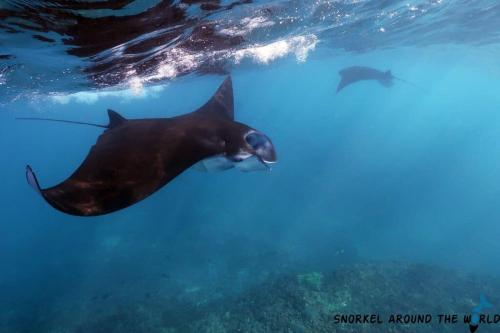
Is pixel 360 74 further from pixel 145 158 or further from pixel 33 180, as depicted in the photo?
pixel 33 180

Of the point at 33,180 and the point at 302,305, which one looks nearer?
the point at 33,180

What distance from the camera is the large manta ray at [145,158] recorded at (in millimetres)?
3064

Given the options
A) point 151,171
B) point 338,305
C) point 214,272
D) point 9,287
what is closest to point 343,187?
point 214,272

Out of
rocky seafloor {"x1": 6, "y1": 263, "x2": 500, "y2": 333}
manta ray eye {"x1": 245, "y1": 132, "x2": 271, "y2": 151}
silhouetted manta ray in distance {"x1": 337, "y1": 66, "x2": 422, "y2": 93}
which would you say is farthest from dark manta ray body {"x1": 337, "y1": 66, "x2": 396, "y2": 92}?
manta ray eye {"x1": 245, "y1": 132, "x2": 271, "y2": 151}

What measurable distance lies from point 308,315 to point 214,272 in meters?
8.95

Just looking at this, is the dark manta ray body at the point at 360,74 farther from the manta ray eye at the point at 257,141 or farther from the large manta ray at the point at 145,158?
the manta ray eye at the point at 257,141

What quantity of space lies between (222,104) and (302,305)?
942cm

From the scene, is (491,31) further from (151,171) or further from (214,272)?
(151,171)

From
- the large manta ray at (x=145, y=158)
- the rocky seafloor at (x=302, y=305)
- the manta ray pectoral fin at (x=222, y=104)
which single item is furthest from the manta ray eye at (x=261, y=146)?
the rocky seafloor at (x=302, y=305)

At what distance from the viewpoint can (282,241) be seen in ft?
84.4

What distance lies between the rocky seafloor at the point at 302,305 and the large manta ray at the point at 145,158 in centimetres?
964

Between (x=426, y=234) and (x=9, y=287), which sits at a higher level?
A: (x=9, y=287)

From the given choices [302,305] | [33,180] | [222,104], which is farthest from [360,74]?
[33,180]

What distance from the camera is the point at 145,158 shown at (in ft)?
12.2
